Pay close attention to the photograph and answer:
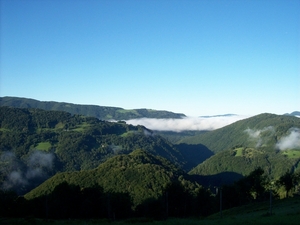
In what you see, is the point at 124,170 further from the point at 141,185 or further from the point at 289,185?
the point at 289,185

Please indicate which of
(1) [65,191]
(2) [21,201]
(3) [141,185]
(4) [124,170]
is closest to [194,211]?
(1) [65,191]

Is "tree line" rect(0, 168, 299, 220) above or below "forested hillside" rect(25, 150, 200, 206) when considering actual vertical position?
above

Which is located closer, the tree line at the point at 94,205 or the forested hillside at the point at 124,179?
the tree line at the point at 94,205

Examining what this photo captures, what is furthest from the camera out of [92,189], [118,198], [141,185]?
[141,185]

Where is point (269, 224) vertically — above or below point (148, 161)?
above

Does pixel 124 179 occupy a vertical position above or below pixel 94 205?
below

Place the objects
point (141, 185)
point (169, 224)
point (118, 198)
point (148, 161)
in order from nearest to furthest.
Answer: point (169, 224) < point (118, 198) < point (141, 185) < point (148, 161)

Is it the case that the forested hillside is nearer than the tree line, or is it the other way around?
the tree line

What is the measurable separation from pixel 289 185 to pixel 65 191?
57.8 metres

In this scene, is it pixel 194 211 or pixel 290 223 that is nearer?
pixel 290 223

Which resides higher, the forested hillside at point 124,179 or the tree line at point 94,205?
the tree line at point 94,205

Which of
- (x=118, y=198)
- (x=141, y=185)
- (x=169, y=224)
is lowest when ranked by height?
(x=141, y=185)

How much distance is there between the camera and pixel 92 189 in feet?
210

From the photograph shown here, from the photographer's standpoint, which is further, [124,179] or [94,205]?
[124,179]
